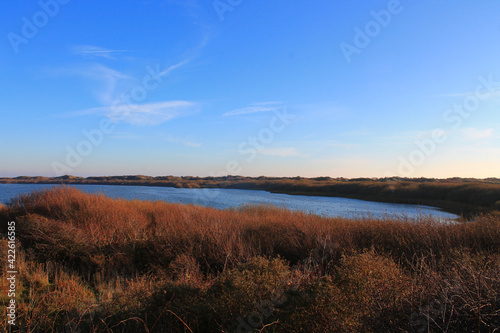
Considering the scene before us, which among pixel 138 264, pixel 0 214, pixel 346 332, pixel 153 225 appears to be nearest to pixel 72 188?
pixel 0 214

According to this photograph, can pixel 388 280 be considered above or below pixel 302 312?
above

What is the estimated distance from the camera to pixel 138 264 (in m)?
9.37

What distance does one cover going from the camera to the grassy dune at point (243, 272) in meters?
3.40

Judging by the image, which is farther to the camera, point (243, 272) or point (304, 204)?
point (304, 204)

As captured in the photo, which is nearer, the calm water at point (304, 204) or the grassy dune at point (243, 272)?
the grassy dune at point (243, 272)

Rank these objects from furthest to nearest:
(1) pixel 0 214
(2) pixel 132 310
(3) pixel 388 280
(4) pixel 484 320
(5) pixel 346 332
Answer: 1. (1) pixel 0 214
2. (2) pixel 132 310
3. (3) pixel 388 280
4. (5) pixel 346 332
5. (4) pixel 484 320

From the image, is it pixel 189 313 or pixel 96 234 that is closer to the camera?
pixel 189 313

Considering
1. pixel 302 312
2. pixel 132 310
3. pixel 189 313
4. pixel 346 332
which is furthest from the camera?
pixel 132 310

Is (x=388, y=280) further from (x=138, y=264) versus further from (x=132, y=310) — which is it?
(x=138, y=264)

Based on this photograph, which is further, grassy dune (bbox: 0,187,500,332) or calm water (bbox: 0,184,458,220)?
calm water (bbox: 0,184,458,220)

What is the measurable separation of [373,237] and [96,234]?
9433 mm

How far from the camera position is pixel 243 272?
4.39m

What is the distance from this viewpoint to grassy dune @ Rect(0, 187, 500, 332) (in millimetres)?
3404

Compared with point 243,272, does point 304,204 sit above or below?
below
